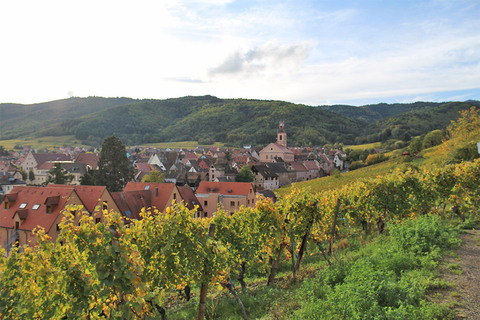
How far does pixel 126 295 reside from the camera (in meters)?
7.02

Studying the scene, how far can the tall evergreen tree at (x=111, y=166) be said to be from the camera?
179ft

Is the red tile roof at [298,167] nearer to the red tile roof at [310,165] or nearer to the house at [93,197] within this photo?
the red tile roof at [310,165]

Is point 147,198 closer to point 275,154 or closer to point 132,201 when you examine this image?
point 132,201

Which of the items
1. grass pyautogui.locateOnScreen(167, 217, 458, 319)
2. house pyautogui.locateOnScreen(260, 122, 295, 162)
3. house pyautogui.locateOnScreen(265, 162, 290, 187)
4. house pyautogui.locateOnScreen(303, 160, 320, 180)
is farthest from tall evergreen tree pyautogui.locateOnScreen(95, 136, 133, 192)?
house pyautogui.locateOnScreen(303, 160, 320, 180)

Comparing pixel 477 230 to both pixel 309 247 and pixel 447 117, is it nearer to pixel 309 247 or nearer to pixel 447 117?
pixel 309 247

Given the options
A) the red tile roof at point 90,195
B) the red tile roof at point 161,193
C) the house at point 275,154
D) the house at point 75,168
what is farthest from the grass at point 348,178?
the house at point 75,168

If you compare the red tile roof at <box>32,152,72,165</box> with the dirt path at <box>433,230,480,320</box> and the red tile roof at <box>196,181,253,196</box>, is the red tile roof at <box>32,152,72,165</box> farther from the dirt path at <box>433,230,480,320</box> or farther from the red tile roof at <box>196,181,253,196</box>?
the dirt path at <box>433,230,480,320</box>

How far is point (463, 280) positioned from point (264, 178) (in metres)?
75.9

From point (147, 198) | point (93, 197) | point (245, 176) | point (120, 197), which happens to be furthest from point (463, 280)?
point (245, 176)

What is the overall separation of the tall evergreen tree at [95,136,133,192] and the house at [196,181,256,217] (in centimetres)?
1809

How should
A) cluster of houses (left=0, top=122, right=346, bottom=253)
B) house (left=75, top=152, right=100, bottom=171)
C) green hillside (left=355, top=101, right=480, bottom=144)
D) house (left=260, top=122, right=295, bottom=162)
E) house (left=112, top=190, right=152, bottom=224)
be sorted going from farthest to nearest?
green hillside (left=355, top=101, right=480, bottom=144) < house (left=260, top=122, right=295, bottom=162) < house (left=75, top=152, right=100, bottom=171) < house (left=112, top=190, right=152, bottom=224) < cluster of houses (left=0, top=122, right=346, bottom=253)

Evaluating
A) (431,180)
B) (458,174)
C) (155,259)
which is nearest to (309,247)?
(431,180)

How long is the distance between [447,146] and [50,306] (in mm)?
56418

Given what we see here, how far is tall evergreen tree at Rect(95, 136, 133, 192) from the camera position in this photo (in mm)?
54656
